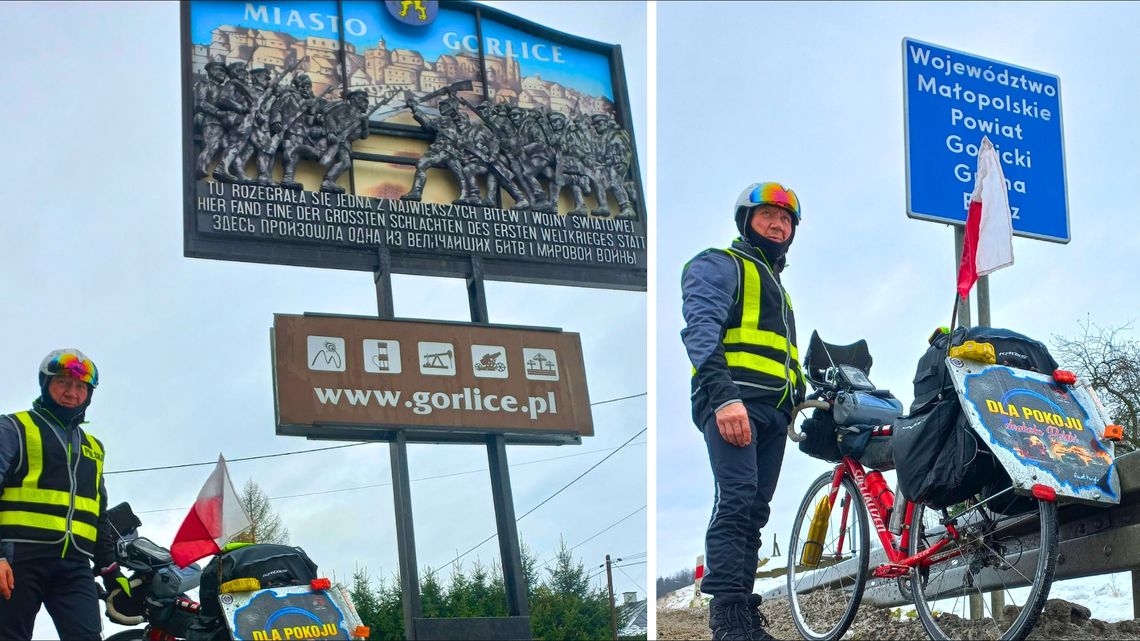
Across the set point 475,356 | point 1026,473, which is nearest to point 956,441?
point 1026,473

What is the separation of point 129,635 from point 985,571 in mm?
4036

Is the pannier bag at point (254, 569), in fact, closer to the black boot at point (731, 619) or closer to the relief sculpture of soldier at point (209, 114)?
the black boot at point (731, 619)

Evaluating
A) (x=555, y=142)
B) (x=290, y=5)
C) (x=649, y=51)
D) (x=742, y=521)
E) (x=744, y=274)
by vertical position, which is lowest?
(x=742, y=521)

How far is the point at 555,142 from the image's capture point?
14383 millimetres

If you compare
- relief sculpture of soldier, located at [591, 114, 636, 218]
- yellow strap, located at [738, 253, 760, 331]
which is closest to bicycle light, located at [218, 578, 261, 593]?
yellow strap, located at [738, 253, 760, 331]

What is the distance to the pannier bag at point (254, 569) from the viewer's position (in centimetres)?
573

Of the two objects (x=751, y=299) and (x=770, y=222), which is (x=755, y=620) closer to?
(x=751, y=299)

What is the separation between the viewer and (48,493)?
6.27 metres

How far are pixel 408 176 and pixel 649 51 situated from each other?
17.1 feet

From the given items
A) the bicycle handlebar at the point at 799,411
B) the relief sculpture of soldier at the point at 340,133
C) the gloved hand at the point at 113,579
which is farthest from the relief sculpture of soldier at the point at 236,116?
the bicycle handlebar at the point at 799,411

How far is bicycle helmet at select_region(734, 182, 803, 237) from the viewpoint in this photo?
565 centimetres

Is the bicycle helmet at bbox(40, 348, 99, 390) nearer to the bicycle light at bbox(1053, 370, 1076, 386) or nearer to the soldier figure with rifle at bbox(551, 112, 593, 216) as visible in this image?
the bicycle light at bbox(1053, 370, 1076, 386)

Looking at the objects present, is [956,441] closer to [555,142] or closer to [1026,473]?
[1026,473]

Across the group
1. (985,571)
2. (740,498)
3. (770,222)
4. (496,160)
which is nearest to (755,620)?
(740,498)
